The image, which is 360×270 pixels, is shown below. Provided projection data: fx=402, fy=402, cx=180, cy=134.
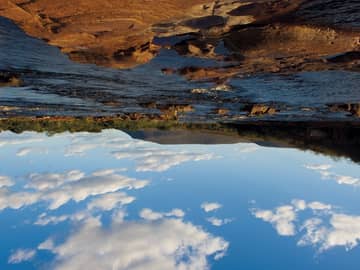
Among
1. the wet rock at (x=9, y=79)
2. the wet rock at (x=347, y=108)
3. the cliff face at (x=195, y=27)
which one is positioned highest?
the cliff face at (x=195, y=27)

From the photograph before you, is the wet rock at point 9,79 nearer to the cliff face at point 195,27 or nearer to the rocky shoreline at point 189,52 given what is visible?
the rocky shoreline at point 189,52

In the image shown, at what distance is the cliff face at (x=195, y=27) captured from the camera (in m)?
2.92

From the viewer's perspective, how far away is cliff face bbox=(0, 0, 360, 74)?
115 inches

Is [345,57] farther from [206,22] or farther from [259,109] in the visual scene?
[259,109]

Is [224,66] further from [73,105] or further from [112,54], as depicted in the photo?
[73,105]

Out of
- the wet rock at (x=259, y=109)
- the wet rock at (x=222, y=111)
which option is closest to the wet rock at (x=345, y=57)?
the wet rock at (x=259, y=109)

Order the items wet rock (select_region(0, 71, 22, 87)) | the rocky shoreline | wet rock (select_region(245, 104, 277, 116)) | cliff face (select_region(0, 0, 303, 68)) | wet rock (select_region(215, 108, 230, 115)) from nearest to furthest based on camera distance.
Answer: cliff face (select_region(0, 0, 303, 68)) → the rocky shoreline → wet rock (select_region(0, 71, 22, 87)) → wet rock (select_region(245, 104, 277, 116)) → wet rock (select_region(215, 108, 230, 115))

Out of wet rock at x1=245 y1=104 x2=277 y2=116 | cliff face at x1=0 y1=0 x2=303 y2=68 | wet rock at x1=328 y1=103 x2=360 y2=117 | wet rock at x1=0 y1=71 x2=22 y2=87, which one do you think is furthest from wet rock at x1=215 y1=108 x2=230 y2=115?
cliff face at x1=0 y1=0 x2=303 y2=68

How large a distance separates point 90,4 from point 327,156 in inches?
465

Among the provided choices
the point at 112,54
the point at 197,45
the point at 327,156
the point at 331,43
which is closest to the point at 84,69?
the point at 112,54

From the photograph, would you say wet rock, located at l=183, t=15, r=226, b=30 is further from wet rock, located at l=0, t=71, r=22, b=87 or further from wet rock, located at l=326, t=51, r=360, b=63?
wet rock, located at l=0, t=71, r=22, b=87

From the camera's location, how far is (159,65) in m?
4.65

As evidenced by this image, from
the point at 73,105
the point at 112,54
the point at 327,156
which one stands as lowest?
the point at 327,156

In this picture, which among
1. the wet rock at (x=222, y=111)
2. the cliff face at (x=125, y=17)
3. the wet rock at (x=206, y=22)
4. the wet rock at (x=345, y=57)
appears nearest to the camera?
the cliff face at (x=125, y=17)
